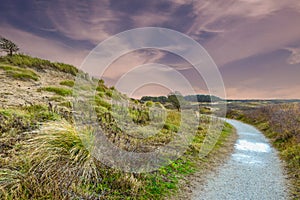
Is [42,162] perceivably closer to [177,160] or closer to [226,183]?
[177,160]

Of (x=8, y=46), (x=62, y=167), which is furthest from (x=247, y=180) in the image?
(x=8, y=46)

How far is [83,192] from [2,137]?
275 cm

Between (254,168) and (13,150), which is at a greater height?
(13,150)

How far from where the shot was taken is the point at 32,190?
3.57 metres

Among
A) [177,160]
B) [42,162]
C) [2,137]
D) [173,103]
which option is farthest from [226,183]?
[173,103]

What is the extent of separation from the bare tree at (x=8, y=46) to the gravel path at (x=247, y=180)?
17139 millimetres

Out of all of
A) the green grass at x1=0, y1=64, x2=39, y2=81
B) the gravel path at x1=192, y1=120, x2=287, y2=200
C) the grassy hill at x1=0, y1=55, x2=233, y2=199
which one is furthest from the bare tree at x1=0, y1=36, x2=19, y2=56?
the gravel path at x1=192, y1=120, x2=287, y2=200

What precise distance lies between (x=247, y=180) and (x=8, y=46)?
59.6 feet

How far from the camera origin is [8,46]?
16688 millimetres

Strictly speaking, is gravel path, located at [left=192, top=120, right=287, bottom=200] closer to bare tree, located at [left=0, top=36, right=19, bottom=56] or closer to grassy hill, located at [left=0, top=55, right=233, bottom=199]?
grassy hill, located at [left=0, top=55, right=233, bottom=199]

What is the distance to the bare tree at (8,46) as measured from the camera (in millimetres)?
16380

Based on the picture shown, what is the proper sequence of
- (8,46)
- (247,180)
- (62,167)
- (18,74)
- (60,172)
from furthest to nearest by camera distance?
(8,46) < (18,74) < (247,180) < (62,167) < (60,172)

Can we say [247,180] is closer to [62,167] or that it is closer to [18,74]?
[62,167]

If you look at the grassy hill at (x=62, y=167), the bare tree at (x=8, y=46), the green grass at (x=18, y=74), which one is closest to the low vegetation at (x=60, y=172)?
the grassy hill at (x=62, y=167)
